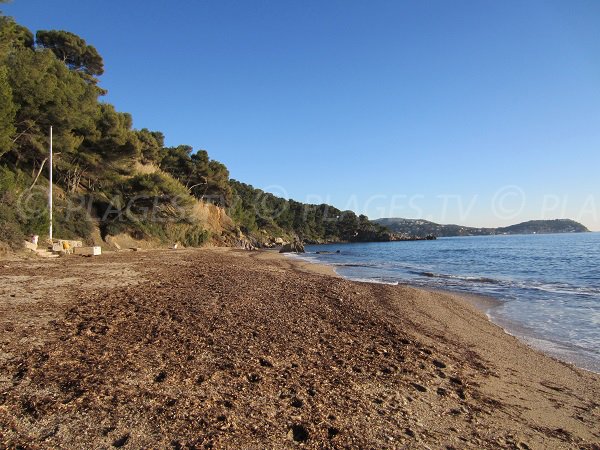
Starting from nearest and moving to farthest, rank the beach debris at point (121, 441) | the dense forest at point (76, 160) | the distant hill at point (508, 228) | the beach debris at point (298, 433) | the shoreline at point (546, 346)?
the beach debris at point (121, 441) < the beach debris at point (298, 433) < the shoreline at point (546, 346) < the dense forest at point (76, 160) < the distant hill at point (508, 228)

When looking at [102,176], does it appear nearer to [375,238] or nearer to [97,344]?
[97,344]

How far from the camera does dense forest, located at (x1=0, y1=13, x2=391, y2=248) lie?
17.8 m

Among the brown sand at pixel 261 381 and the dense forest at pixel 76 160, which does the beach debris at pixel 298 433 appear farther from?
the dense forest at pixel 76 160

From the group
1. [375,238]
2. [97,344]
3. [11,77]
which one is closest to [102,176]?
[11,77]

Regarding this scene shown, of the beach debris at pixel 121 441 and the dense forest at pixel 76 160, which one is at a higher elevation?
the dense forest at pixel 76 160

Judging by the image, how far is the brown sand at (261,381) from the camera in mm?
2859

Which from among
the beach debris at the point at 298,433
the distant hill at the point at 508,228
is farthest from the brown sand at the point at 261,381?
the distant hill at the point at 508,228

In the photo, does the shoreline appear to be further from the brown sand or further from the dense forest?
the dense forest

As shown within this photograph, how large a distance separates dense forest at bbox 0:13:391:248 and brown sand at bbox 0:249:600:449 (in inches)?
506

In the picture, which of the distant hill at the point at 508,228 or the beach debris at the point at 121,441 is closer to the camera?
the beach debris at the point at 121,441

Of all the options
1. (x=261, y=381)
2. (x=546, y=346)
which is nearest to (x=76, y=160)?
(x=261, y=381)

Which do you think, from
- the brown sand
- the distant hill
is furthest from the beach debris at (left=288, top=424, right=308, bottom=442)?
the distant hill

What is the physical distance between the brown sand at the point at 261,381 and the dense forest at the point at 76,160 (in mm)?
12862

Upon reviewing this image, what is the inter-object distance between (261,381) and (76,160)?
2702 centimetres
